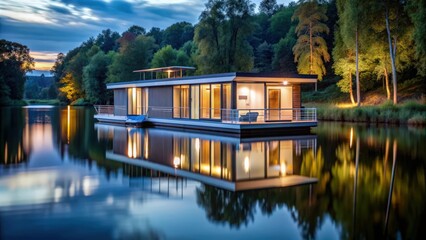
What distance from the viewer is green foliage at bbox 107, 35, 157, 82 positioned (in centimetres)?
7012

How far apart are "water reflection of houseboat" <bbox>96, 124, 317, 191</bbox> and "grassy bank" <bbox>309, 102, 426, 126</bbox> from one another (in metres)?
11.9

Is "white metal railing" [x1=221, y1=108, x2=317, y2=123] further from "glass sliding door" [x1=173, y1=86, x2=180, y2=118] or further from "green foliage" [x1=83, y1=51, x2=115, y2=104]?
"green foliage" [x1=83, y1=51, x2=115, y2=104]

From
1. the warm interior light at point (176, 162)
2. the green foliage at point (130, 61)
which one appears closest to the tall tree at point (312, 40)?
the warm interior light at point (176, 162)

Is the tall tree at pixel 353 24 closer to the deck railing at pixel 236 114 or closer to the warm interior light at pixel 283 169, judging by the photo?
the deck railing at pixel 236 114

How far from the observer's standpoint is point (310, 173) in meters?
11.1

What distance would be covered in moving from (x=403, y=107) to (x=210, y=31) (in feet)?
73.1

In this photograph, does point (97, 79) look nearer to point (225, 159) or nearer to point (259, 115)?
point (259, 115)

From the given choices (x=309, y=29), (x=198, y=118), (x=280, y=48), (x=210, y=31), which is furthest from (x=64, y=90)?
(x=198, y=118)

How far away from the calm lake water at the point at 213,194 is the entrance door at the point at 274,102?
34.4 ft

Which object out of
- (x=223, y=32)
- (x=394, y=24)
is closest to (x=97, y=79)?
(x=223, y=32)

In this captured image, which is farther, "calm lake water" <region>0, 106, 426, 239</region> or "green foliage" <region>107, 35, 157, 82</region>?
"green foliage" <region>107, 35, 157, 82</region>

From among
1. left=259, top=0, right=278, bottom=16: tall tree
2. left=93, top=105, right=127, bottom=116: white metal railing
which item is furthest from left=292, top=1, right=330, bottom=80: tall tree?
left=259, top=0, right=278, bottom=16: tall tree

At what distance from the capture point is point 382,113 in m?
30.2

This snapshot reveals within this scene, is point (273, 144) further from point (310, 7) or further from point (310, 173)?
point (310, 7)
